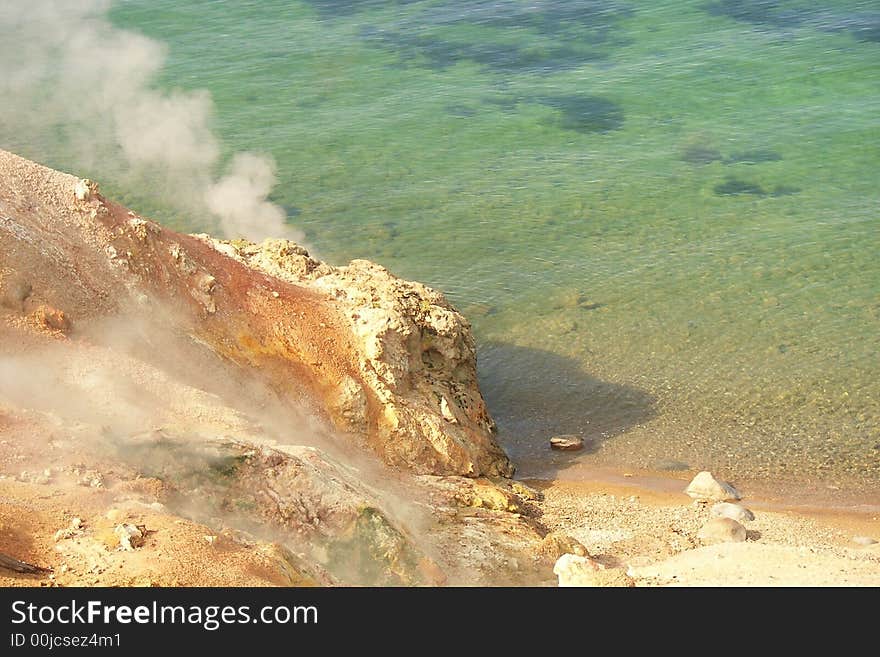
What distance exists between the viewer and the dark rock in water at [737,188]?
2488cm

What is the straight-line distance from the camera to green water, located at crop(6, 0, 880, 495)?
17391mm

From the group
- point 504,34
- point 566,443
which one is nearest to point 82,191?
point 566,443

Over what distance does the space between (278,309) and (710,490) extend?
652 centimetres

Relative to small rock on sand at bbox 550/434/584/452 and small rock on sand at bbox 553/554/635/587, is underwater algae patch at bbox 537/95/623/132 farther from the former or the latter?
small rock on sand at bbox 553/554/635/587

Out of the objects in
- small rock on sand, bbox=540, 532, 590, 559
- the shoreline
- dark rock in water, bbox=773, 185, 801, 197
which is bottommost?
the shoreline

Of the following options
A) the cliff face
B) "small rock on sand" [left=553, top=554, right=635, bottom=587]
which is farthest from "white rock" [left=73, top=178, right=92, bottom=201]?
"small rock on sand" [left=553, top=554, right=635, bottom=587]

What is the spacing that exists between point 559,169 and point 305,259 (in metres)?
12.2

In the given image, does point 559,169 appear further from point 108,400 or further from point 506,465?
point 108,400

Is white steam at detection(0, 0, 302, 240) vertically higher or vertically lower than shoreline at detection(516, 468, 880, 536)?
higher

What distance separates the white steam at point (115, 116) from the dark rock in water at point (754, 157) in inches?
433

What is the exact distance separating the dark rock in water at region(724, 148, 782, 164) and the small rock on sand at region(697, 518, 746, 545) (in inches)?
573

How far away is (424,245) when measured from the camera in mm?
23141

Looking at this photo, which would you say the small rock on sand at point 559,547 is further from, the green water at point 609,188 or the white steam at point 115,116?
the white steam at point 115,116

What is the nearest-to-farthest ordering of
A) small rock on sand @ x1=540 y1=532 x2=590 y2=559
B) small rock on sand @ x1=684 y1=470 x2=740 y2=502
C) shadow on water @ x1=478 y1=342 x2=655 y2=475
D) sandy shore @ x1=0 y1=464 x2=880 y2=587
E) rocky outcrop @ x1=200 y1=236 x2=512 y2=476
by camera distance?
sandy shore @ x1=0 y1=464 x2=880 y2=587 < small rock on sand @ x1=540 y1=532 x2=590 y2=559 < rocky outcrop @ x1=200 y1=236 x2=512 y2=476 < small rock on sand @ x1=684 y1=470 x2=740 y2=502 < shadow on water @ x1=478 y1=342 x2=655 y2=475
